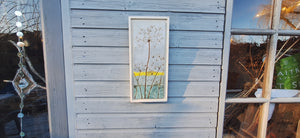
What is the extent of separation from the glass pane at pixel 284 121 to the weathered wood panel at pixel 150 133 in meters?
0.61

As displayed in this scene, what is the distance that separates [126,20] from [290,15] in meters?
1.36

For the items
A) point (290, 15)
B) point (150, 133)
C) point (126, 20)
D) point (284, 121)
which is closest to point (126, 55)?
point (126, 20)

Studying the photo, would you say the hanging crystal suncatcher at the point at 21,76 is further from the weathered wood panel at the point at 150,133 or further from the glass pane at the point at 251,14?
the glass pane at the point at 251,14

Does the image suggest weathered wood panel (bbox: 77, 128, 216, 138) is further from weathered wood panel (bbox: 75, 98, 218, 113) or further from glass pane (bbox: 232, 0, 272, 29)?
glass pane (bbox: 232, 0, 272, 29)

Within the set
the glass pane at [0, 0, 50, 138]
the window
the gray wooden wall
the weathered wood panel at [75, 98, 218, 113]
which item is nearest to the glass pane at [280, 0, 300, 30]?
the window

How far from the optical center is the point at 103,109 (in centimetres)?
95

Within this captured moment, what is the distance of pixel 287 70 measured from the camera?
1.08 metres

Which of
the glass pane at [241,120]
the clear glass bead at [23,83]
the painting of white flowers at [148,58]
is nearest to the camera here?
the painting of white flowers at [148,58]

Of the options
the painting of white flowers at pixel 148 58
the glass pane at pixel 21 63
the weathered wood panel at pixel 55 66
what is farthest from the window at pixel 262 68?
the glass pane at pixel 21 63

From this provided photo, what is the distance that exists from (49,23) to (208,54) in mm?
1201

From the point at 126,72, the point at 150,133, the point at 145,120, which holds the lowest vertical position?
the point at 150,133

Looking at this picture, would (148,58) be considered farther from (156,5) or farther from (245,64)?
(245,64)

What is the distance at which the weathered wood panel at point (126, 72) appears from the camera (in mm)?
904

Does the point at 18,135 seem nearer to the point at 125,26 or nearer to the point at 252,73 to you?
the point at 125,26
